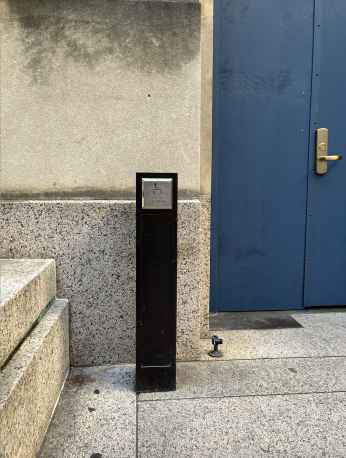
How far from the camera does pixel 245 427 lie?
2023 millimetres

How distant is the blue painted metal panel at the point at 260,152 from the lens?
338 centimetres

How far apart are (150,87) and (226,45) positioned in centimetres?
114

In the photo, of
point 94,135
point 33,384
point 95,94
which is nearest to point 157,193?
point 94,135

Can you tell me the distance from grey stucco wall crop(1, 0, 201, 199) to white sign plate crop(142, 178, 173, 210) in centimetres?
Result: 46

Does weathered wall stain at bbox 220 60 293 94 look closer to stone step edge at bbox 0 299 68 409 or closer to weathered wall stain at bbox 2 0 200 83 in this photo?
weathered wall stain at bbox 2 0 200 83

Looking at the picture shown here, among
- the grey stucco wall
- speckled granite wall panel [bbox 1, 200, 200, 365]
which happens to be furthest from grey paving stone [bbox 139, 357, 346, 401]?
the grey stucco wall

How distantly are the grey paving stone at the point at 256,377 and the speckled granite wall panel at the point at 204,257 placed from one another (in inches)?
17.3

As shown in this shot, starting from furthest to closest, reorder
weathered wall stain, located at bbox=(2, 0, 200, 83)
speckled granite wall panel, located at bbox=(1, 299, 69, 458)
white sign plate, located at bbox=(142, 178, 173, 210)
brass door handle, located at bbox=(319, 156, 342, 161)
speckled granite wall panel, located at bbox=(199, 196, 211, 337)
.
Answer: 1. brass door handle, located at bbox=(319, 156, 342, 161)
2. speckled granite wall panel, located at bbox=(199, 196, 211, 337)
3. weathered wall stain, located at bbox=(2, 0, 200, 83)
4. white sign plate, located at bbox=(142, 178, 173, 210)
5. speckled granite wall panel, located at bbox=(1, 299, 69, 458)

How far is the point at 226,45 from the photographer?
11.0 ft

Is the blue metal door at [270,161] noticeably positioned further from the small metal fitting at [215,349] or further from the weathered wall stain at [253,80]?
the small metal fitting at [215,349]

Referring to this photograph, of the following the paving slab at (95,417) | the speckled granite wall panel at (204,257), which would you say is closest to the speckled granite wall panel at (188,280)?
the speckled granite wall panel at (204,257)

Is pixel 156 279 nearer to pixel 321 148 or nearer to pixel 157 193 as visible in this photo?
pixel 157 193

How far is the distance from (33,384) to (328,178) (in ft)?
9.82

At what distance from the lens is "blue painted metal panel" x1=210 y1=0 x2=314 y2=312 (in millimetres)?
3381
